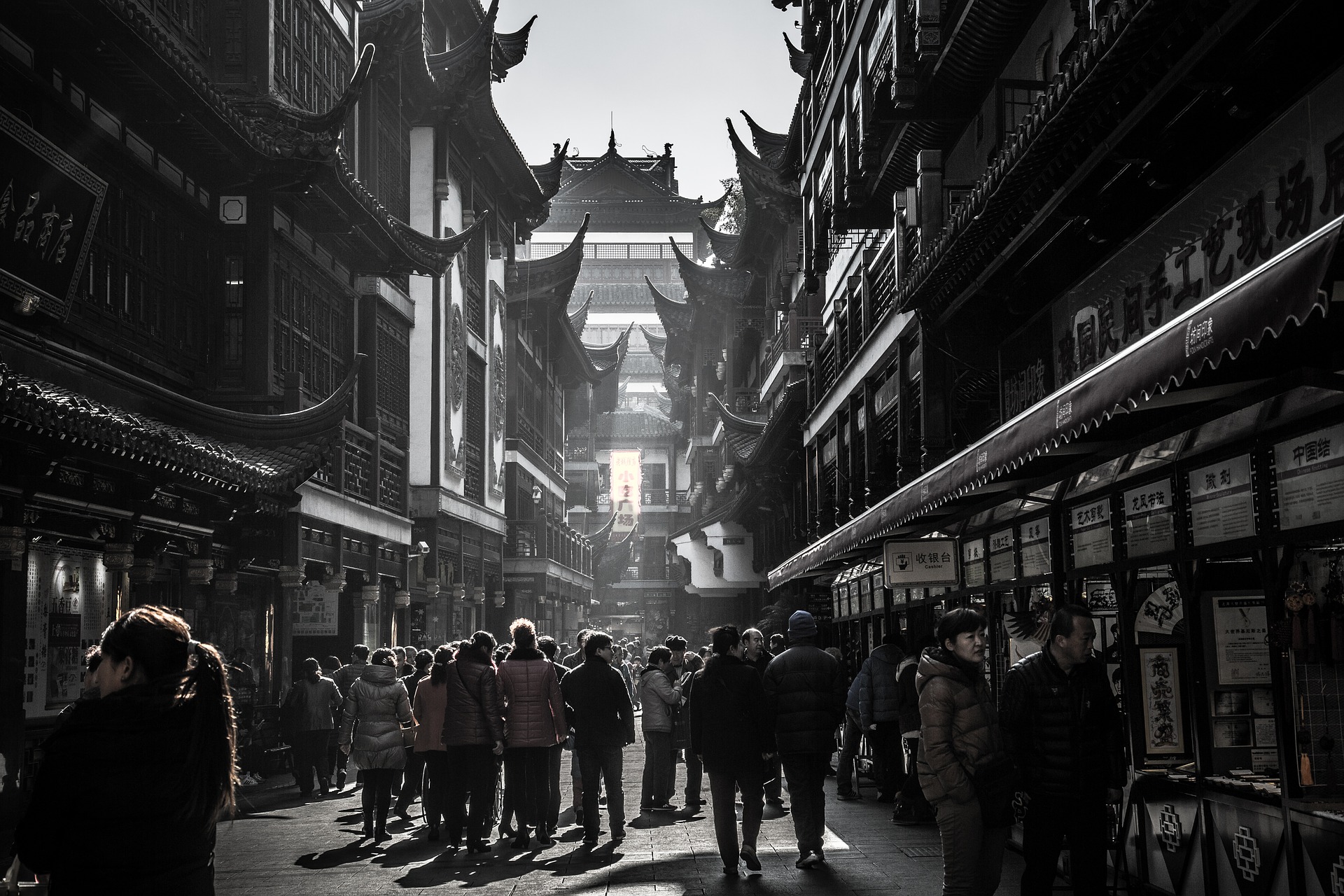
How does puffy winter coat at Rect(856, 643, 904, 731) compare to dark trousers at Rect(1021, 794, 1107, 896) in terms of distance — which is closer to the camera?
dark trousers at Rect(1021, 794, 1107, 896)

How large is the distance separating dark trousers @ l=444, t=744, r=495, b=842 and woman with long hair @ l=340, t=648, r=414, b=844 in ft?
2.29

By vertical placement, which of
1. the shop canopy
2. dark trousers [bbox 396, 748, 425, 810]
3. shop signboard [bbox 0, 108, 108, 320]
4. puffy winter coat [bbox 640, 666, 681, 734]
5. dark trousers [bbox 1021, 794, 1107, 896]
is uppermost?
shop signboard [bbox 0, 108, 108, 320]

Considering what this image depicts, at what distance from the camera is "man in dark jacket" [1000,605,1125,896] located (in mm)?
6457

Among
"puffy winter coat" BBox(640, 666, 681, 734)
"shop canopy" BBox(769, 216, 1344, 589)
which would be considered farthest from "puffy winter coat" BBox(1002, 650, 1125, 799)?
"puffy winter coat" BBox(640, 666, 681, 734)

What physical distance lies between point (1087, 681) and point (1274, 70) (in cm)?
391

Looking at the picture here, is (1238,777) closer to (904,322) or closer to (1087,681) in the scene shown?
(1087,681)

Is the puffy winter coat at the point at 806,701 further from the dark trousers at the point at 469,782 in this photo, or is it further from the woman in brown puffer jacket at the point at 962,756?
the woman in brown puffer jacket at the point at 962,756

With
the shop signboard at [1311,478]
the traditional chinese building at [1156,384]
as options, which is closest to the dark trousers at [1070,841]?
the traditional chinese building at [1156,384]

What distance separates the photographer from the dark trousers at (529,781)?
11.5 meters

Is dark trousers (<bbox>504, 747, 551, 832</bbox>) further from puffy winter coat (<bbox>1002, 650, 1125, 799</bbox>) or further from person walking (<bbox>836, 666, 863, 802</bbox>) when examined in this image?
puffy winter coat (<bbox>1002, 650, 1125, 799</bbox>)

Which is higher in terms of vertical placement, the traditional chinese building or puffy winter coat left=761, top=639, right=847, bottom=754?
the traditional chinese building

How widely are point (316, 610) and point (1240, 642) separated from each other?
52.8 feet

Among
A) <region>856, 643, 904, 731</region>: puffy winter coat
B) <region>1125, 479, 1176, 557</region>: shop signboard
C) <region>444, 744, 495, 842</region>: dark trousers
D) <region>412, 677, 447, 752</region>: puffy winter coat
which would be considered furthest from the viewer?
<region>856, 643, 904, 731</region>: puffy winter coat

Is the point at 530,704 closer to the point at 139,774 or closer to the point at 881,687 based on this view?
the point at 881,687
